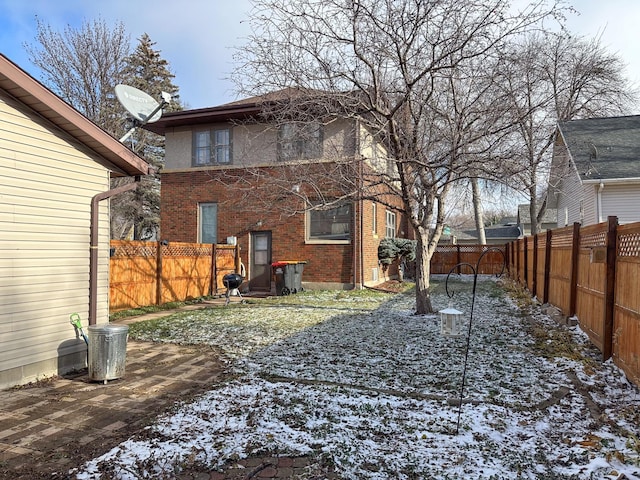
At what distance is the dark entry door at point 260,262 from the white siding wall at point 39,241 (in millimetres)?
9297

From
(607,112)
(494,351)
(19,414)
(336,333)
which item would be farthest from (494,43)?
(607,112)

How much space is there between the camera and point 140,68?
26.5 meters

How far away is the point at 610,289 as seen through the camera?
5.14 meters

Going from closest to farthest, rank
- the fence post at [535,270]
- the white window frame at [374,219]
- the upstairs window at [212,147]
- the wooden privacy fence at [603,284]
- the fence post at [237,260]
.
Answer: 1. the wooden privacy fence at [603,284]
2. the fence post at [535,270]
3. the fence post at [237,260]
4. the upstairs window at [212,147]
5. the white window frame at [374,219]

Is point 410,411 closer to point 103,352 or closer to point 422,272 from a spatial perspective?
point 103,352

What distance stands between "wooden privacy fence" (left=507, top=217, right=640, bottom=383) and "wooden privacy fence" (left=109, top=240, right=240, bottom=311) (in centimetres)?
942

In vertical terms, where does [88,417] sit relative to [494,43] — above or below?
below

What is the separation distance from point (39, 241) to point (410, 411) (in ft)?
15.1

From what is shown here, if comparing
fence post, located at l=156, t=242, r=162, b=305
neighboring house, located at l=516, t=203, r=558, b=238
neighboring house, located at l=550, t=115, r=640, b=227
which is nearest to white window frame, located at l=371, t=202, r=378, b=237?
neighboring house, located at l=550, t=115, r=640, b=227

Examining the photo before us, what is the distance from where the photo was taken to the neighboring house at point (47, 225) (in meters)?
4.73

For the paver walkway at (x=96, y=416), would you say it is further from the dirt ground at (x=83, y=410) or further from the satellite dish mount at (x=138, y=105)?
the satellite dish mount at (x=138, y=105)

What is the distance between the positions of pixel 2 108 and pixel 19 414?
323cm

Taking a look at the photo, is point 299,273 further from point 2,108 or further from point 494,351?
point 2,108

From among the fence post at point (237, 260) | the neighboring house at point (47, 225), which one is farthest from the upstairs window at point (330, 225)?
the neighboring house at point (47, 225)
